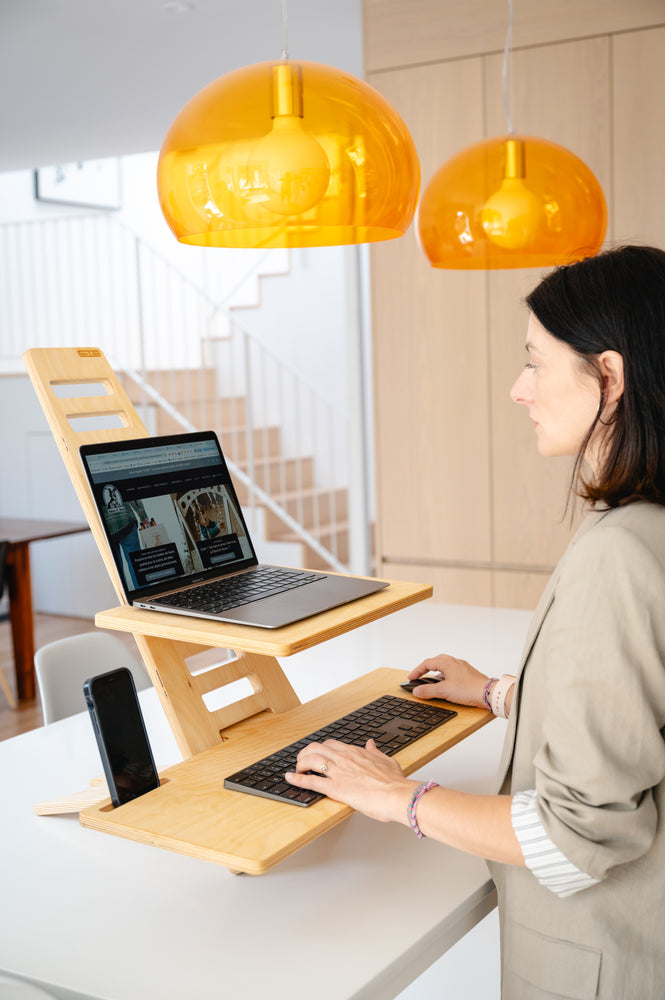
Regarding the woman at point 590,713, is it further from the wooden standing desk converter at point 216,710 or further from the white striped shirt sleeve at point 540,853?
the wooden standing desk converter at point 216,710

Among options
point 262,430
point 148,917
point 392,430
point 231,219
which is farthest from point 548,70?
point 262,430

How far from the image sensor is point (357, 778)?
122 cm

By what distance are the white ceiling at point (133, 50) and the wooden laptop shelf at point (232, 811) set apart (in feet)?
10.5

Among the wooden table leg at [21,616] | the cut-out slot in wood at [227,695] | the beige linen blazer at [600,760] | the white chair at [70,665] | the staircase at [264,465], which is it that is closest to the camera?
the beige linen blazer at [600,760]

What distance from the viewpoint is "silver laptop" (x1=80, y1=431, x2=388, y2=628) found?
4.52 feet

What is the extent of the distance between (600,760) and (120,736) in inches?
24.6

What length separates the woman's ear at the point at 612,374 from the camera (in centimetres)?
110

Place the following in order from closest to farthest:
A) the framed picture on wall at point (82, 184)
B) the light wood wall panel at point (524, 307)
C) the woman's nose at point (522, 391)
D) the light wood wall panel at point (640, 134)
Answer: the woman's nose at point (522, 391), the light wood wall panel at point (640, 134), the light wood wall panel at point (524, 307), the framed picture on wall at point (82, 184)

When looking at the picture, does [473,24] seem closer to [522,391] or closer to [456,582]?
[456,582]

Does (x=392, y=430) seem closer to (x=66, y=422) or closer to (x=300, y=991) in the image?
(x=66, y=422)

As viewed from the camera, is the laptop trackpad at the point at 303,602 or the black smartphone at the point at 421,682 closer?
the laptop trackpad at the point at 303,602

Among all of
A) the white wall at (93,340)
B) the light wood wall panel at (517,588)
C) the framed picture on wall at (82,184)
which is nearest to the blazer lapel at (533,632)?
the light wood wall panel at (517,588)

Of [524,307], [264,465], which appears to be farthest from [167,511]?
[264,465]

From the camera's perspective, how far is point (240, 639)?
1.24m
